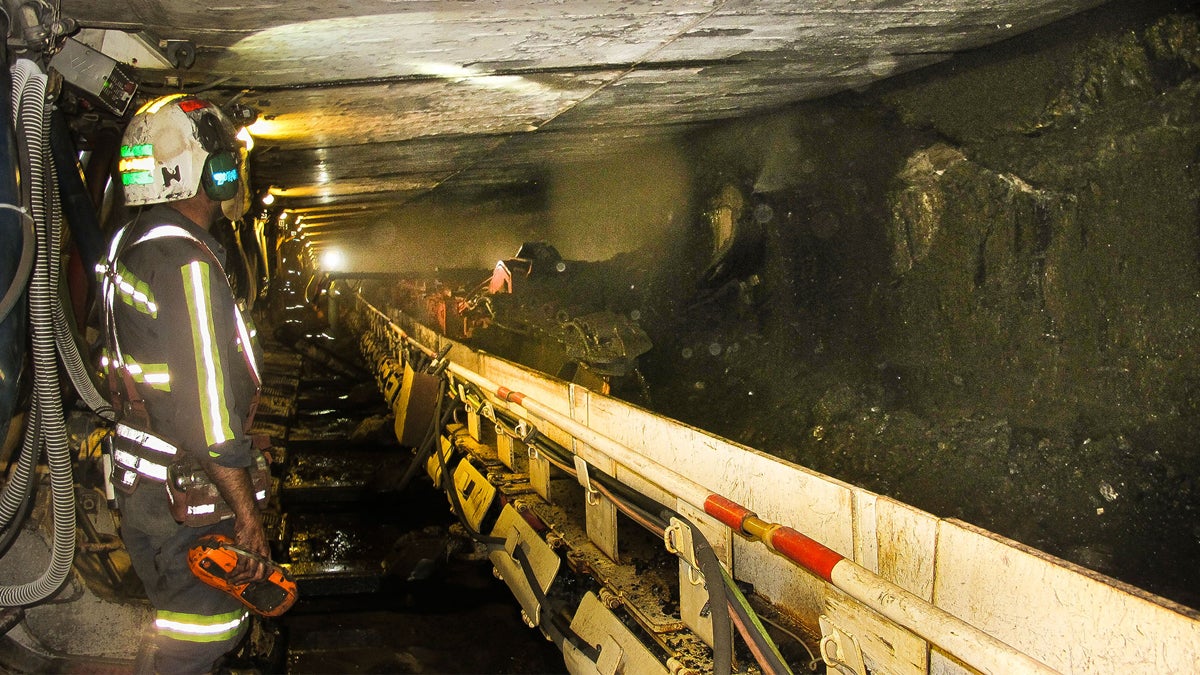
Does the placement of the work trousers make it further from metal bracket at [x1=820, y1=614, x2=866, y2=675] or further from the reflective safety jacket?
metal bracket at [x1=820, y1=614, x2=866, y2=675]

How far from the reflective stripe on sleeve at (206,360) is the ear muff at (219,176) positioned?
43cm

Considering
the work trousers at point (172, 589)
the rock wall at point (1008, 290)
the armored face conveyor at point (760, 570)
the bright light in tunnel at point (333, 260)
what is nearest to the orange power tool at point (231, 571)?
the work trousers at point (172, 589)

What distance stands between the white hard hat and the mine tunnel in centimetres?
6

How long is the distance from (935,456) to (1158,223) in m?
1.46

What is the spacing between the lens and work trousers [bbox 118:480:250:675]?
9.32 feet

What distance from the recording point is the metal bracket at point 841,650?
6.11 ft

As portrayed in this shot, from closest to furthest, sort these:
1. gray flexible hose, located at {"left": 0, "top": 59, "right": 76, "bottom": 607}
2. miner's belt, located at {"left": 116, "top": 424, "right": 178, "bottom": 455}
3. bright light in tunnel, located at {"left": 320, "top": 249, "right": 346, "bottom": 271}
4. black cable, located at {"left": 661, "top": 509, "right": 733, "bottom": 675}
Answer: black cable, located at {"left": 661, "top": 509, "right": 733, "bottom": 675} → gray flexible hose, located at {"left": 0, "top": 59, "right": 76, "bottom": 607} → miner's belt, located at {"left": 116, "top": 424, "right": 178, "bottom": 455} → bright light in tunnel, located at {"left": 320, "top": 249, "right": 346, "bottom": 271}

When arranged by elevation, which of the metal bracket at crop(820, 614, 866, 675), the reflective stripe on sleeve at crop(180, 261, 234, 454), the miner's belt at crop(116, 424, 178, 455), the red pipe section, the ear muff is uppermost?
the ear muff

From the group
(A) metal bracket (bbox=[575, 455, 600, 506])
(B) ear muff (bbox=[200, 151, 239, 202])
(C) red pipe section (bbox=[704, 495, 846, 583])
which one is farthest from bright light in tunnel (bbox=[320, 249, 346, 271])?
(C) red pipe section (bbox=[704, 495, 846, 583])

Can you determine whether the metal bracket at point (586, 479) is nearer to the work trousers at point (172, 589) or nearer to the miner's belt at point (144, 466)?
the work trousers at point (172, 589)

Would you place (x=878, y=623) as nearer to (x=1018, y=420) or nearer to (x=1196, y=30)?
(x=1018, y=420)

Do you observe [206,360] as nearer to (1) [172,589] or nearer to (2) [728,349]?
(1) [172,589]

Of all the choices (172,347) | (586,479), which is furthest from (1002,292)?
(172,347)

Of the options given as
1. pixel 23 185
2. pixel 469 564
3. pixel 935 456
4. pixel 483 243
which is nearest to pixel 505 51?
pixel 23 185
